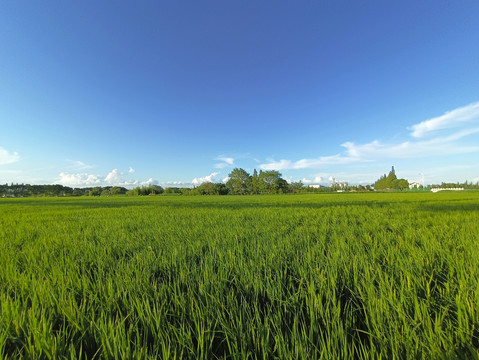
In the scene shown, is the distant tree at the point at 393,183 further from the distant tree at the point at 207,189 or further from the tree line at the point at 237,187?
the distant tree at the point at 207,189

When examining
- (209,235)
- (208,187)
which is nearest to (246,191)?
(208,187)

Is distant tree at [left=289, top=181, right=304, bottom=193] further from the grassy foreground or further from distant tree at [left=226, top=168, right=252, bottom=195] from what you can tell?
the grassy foreground

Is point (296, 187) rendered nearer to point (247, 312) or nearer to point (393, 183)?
point (393, 183)

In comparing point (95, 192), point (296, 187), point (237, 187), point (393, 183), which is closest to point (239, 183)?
point (237, 187)

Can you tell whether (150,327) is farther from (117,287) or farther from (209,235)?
(209,235)

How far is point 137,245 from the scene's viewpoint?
2.70 meters

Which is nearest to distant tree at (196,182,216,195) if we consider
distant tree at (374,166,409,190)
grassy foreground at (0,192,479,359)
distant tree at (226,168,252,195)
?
distant tree at (226,168,252,195)

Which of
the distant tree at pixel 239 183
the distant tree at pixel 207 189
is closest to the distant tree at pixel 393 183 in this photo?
the distant tree at pixel 239 183

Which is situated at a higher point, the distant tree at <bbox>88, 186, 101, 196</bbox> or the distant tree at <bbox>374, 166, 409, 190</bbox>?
the distant tree at <bbox>374, 166, 409, 190</bbox>

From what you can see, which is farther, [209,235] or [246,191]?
[246,191]

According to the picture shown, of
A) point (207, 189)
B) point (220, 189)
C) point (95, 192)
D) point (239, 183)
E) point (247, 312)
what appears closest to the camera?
point (247, 312)

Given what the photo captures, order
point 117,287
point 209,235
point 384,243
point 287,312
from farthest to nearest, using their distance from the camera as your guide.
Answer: point 209,235 < point 384,243 < point 117,287 < point 287,312

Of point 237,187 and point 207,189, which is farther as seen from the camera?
point 237,187

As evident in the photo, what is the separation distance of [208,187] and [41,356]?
241ft
